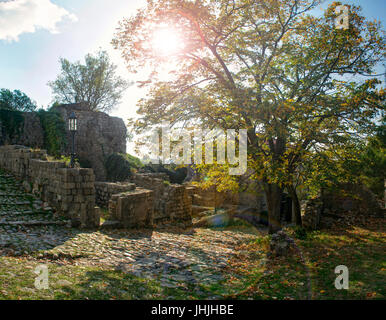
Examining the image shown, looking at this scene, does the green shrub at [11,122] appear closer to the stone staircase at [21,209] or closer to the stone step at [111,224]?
the stone staircase at [21,209]

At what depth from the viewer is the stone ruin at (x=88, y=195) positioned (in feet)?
32.6

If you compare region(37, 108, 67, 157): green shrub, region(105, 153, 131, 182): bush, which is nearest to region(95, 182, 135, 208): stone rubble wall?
region(105, 153, 131, 182): bush

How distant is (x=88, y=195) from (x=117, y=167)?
1691cm

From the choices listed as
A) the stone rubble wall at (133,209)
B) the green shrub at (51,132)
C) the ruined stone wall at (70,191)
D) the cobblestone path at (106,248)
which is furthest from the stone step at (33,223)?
the green shrub at (51,132)

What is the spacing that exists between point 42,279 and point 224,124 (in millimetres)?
6688

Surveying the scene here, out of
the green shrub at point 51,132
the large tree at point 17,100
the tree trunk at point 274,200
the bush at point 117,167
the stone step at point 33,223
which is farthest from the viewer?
the large tree at point 17,100

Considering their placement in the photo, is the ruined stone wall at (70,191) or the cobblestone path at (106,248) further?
the ruined stone wall at (70,191)

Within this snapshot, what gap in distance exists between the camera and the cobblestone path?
6172 mm

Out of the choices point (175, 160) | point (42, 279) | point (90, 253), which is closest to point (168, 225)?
point (175, 160)

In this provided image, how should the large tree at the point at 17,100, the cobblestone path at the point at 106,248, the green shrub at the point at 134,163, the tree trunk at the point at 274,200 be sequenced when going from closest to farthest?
the cobblestone path at the point at 106,248 < the tree trunk at the point at 274,200 < the green shrub at the point at 134,163 < the large tree at the point at 17,100

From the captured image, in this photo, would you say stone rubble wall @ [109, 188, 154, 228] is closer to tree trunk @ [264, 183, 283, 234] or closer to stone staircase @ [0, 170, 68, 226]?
stone staircase @ [0, 170, 68, 226]

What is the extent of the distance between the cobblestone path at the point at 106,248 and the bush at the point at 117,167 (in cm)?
1459

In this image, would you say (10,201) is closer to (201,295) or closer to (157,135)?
(157,135)

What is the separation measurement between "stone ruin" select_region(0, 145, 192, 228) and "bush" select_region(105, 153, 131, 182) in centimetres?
989
